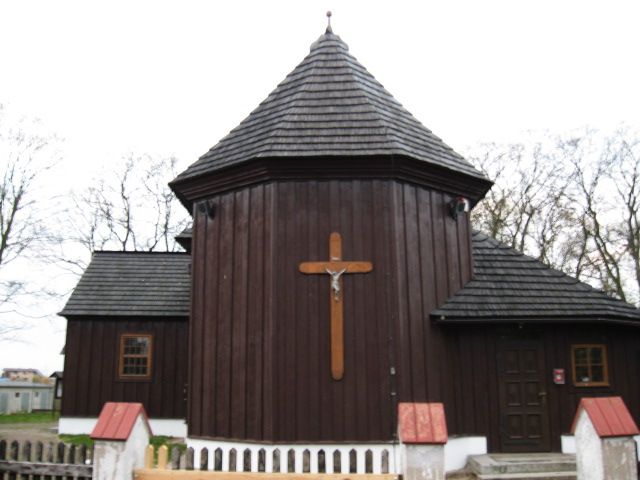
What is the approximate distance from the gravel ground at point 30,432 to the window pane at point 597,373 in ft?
39.9

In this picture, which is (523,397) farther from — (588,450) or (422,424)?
(422,424)

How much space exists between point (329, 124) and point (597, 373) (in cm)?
662

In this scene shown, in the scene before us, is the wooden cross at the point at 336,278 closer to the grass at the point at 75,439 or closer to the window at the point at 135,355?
the grass at the point at 75,439

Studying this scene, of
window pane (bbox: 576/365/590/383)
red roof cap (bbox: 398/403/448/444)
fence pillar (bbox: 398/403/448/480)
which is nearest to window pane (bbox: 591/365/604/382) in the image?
window pane (bbox: 576/365/590/383)

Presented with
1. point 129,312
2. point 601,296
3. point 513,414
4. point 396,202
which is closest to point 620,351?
point 601,296

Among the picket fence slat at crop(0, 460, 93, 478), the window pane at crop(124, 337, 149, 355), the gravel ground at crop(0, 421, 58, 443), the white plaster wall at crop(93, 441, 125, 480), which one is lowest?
the gravel ground at crop(0, 421, 58, 443)

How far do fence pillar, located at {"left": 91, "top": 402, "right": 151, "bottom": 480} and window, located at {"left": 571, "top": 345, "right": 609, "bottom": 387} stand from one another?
8323mm

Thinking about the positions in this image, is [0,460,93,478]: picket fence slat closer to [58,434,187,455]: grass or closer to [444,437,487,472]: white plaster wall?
[444,437,487,472]: white plaster wall

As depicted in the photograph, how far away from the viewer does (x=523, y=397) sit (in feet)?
37.6

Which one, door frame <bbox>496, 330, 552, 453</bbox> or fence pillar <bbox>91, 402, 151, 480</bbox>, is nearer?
fence pillar <bbox>91, 402, 151, 480</bbox>

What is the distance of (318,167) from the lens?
11078 mm

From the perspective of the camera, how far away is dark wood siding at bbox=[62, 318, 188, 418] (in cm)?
1678

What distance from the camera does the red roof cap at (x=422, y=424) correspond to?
5.42m

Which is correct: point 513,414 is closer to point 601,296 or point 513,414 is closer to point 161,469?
point 601,296
